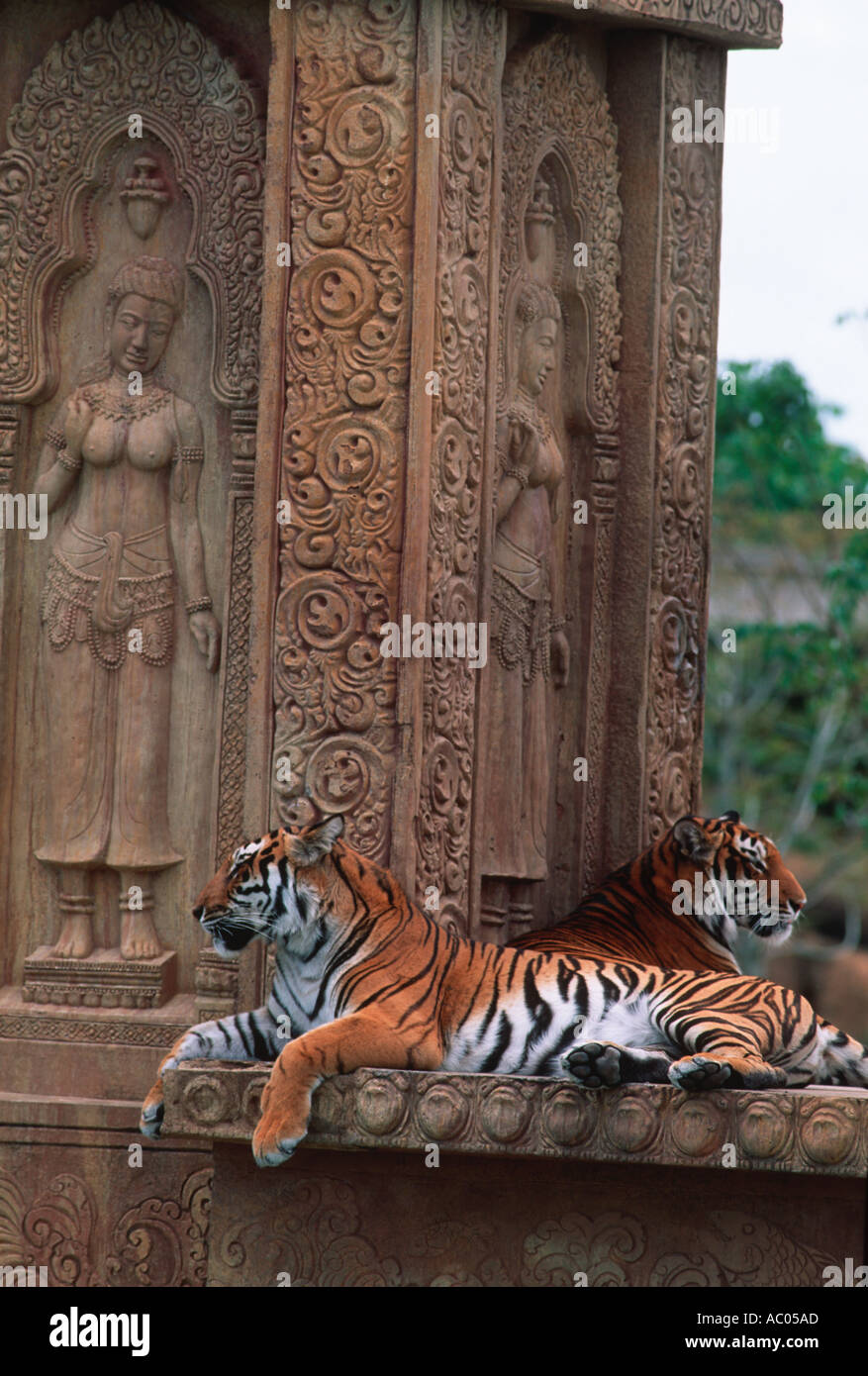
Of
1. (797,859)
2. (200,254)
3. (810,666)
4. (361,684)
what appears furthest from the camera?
(797,859)

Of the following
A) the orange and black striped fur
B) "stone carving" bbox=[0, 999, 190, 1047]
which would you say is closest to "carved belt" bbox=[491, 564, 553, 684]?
the orange and black striped fur

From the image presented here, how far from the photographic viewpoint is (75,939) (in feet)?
27.0

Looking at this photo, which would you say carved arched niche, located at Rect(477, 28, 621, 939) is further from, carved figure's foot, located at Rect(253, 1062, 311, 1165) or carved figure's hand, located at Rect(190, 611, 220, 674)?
carved figure's foot, located at Rect(253, 1062, 311, 1165)

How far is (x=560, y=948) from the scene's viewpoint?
25.5ft

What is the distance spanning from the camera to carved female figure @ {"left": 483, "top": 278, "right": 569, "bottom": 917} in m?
8.31

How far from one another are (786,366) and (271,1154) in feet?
37.5

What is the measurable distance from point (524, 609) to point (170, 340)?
183 centimetres

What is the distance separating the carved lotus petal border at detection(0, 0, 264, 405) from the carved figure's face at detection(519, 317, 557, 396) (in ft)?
3.79

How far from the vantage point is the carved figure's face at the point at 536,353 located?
845 cm

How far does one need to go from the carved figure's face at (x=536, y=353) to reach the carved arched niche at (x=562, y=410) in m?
0.05

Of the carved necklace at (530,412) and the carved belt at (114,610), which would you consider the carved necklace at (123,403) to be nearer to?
the carved belt at (114,610)

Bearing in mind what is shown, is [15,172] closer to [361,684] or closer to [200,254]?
[200,254]

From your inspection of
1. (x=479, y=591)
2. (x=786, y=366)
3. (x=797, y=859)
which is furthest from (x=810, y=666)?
(x=479, y=591)

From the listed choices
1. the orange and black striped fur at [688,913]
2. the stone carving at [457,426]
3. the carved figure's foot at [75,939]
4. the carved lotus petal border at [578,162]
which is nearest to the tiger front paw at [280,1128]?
the stone carving at [457,426]
